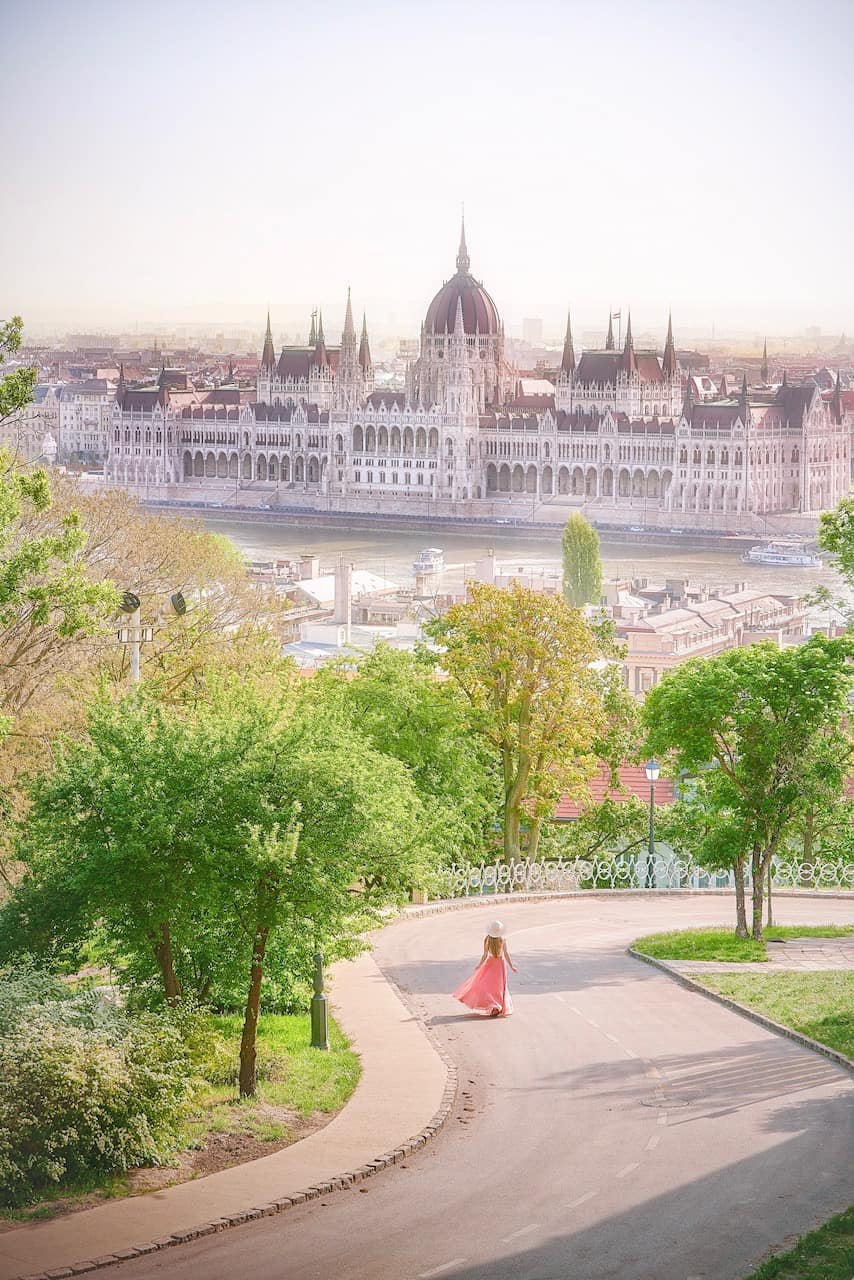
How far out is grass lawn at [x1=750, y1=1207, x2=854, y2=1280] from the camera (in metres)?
5.86

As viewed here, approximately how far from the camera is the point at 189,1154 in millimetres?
7391

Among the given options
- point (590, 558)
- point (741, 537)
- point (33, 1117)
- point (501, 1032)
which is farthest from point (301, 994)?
point (741, 537)

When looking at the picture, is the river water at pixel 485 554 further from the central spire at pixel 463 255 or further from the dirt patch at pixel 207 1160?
the dirt patch at pixel 207 1160

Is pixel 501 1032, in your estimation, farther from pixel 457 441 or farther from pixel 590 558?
pixel 457 441

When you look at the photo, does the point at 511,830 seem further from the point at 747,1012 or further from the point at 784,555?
the point at 784,555

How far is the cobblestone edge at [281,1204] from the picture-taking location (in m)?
6.11

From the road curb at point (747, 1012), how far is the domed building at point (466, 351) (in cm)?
5987

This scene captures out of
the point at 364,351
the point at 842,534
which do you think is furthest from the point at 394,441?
the point at 842,534

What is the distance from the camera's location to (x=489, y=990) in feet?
33.6

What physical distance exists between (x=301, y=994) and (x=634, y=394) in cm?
6260

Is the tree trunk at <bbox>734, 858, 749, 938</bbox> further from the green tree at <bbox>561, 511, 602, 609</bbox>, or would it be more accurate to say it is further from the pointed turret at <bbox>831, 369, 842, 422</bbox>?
the pointed turret at <bbox>831, 369, 842, 422</bbox>

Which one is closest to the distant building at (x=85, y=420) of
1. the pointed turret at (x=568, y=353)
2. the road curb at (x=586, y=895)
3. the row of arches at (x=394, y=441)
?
the row of arches at (x=394, y=441)

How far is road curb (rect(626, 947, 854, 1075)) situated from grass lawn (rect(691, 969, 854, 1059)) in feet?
0.17

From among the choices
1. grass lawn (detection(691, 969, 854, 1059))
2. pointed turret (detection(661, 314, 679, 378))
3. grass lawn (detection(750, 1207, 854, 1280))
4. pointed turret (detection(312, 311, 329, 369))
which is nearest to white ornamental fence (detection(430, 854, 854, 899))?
grass lawn (detection(691, 969, 854, 1059))
